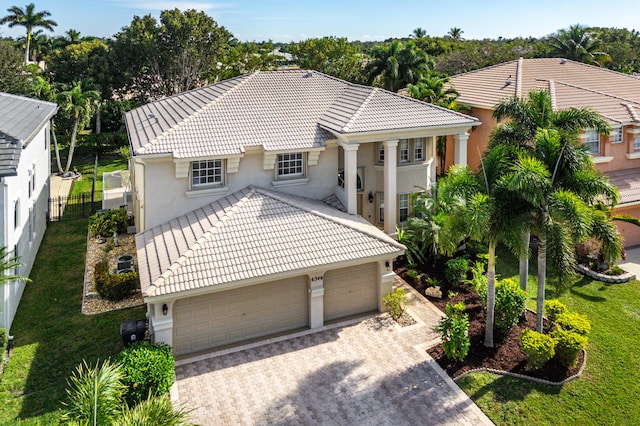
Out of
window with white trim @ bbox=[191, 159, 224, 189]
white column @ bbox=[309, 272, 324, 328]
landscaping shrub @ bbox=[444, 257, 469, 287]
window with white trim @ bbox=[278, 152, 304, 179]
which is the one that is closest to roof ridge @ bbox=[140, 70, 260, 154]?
window with white trim @ bbox=[191, 159, 224, 189]

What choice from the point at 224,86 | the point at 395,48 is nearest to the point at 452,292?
the point at 224,86

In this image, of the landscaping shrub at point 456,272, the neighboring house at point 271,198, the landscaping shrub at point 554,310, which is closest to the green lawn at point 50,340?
the neighboring house at point 271,198

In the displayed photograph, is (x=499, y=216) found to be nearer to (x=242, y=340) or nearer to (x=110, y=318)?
(x=242, y=340)

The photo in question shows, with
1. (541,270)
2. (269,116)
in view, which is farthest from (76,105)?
(541,270)

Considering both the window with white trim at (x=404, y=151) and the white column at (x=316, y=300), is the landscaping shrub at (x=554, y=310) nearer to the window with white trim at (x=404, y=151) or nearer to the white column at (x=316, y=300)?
the white column at (x=316, y=300)

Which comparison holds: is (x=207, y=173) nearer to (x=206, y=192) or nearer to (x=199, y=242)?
(x=206, y=192)

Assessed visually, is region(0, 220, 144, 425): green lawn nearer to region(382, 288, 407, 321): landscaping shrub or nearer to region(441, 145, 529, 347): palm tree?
region(382, 288, 407, 321): landscaping shrub
